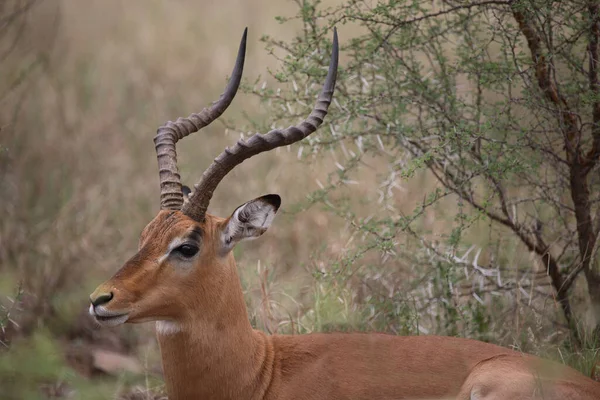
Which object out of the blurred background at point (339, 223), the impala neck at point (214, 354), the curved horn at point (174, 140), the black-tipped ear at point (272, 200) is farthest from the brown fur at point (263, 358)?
the blurred background at point (339, 223)

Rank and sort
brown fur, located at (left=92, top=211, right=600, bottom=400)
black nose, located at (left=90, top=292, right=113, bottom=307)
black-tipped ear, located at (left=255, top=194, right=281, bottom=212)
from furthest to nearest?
1. black-tipped ear, located at (left=255, top=194, right=281, bottom=212)
2. brown fur, located at (left=92, top=211, right=600, bottom=400)
3. black nose, located at (left=90, top=292, right=113, bottom=307)

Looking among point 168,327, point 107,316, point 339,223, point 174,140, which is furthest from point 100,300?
point 339,223

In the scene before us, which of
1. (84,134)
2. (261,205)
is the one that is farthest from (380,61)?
(84,134)

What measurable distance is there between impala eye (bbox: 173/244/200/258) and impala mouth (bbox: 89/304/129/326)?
0.46 metres

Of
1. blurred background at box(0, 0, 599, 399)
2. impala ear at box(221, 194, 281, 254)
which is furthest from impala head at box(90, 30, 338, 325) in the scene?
blurred background at box(0, 0, 599, 399)

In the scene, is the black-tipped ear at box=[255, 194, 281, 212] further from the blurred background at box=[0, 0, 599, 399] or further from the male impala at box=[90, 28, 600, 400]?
the blurred background at box=[0, 0, 599, 399]

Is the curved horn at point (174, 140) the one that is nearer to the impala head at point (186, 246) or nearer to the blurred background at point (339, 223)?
the impala head at point (186, 246)

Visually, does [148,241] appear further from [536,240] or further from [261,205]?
[536,240]

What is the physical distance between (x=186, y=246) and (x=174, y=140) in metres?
0.77

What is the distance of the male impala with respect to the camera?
4.45m

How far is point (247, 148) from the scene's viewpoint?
4.52m

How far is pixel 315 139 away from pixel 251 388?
2.42m

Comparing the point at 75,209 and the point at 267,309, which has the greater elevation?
the point at 75,209

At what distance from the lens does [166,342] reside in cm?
455
